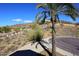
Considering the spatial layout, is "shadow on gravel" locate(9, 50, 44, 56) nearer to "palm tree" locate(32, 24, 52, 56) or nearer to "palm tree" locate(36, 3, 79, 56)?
"palm tree" locate(32, 24, 52, 56)

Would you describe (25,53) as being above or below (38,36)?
below

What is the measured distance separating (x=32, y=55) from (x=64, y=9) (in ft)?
5.24

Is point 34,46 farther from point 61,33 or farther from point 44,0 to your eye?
point 44,0

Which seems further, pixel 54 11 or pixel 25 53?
pixel 25 53

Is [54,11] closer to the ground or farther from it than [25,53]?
farther from it

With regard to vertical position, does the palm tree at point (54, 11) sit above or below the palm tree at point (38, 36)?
above

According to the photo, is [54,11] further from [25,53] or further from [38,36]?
[25,53]

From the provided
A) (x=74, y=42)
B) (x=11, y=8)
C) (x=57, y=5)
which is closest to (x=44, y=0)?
(x=57, y=5)

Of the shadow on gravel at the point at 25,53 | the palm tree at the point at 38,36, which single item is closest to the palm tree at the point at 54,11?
the palm tree at the point at 38,36

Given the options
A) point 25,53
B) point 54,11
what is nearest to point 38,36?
point 25,53

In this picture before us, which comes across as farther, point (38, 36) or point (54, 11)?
point (38, 36)

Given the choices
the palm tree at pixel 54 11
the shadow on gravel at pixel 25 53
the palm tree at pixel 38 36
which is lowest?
the shadow on gravel at pixel 25 53

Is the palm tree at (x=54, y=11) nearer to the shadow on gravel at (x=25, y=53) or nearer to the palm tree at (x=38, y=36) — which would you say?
the palm tree at (x=38, y=36)

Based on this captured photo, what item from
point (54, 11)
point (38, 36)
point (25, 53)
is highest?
point (54, 11)
